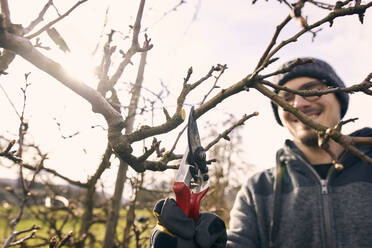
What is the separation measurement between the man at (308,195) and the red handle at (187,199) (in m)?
1.19

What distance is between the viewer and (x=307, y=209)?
275 centimetres

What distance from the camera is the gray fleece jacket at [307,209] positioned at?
99.0 inches

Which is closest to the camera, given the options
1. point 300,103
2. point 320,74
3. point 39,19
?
point 39,19

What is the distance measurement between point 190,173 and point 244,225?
1.64 metres

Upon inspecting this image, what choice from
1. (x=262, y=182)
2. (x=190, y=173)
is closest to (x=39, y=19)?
(x=190, y=173)

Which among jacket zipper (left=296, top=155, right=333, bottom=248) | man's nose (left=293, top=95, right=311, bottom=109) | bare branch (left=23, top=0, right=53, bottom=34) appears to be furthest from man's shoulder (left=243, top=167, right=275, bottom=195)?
bare branch (left=23, top=0, right=53, bottom=34)

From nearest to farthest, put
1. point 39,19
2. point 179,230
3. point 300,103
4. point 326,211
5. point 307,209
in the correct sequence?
point 179,230
point 39,19
point 326,211
point 307,209
point 300,103

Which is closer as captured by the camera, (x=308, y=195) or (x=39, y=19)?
(x=39, y=19)

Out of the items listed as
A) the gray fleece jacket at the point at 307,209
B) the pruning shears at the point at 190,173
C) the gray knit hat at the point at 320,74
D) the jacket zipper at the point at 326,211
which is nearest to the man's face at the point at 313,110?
the gray knit hat at the point at 320,74

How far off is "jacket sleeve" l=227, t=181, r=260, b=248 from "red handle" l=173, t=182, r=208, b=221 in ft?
3.83

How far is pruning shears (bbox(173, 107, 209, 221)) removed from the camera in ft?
4.83

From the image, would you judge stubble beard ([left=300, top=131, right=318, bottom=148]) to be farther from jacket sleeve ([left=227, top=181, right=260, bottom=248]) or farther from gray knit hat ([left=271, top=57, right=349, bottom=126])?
jacket sleeve ([left=227, top=181, right=260, bottom=248])

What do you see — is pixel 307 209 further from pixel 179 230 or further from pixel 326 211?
pixel 179 230

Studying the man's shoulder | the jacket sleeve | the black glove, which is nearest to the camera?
the black glove
